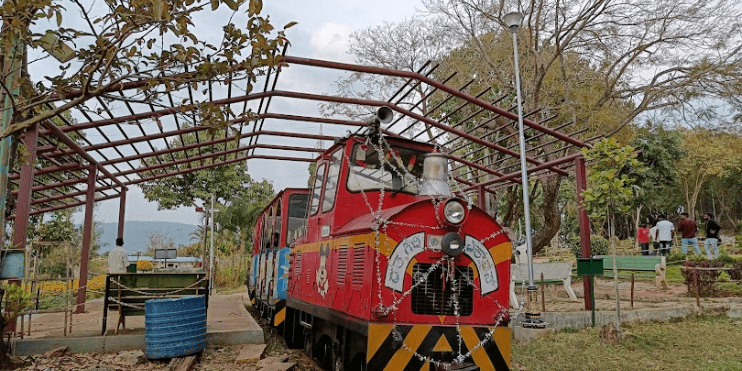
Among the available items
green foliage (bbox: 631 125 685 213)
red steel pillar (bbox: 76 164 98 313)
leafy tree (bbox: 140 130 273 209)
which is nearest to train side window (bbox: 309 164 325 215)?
red steel pillar (bbox: 76 164 98 313)

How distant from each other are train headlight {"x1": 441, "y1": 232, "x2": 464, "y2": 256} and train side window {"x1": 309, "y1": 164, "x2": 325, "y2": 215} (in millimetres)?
2434

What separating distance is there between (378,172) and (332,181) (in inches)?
24.2

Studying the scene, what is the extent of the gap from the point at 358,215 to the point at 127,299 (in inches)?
169

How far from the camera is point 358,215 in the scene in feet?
18.6

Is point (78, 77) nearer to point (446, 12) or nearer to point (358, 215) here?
point (358, 215)

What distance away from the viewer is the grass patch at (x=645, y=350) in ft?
21.1

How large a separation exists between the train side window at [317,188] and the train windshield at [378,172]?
37.7 inches

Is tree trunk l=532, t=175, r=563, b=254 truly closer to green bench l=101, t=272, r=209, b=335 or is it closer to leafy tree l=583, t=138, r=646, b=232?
leafy tree l=583, t=138, r=646, b=232

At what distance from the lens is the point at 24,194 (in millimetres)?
7074

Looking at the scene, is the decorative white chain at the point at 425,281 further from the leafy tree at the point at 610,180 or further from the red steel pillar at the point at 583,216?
the red steel pillar at the point at 583,216

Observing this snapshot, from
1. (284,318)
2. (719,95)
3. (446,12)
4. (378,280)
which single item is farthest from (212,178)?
(378,280)

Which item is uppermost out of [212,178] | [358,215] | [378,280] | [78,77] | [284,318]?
[212,178]

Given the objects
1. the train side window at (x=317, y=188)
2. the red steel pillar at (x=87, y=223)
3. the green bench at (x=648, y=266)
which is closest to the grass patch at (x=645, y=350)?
the train side window at (x=317, y=188)

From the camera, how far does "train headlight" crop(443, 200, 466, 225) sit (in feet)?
15.1
